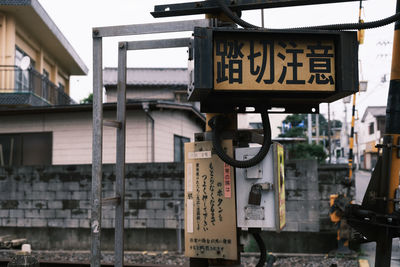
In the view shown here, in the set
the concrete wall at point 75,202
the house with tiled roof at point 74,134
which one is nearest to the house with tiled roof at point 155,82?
the house with tiled roof at point 74,134

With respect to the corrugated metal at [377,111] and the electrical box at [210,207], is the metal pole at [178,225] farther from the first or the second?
the corrugated metal at [377,111]

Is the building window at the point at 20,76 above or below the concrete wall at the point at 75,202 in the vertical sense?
above

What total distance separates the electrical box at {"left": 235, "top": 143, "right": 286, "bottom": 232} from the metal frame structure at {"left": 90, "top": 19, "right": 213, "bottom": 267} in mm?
1267

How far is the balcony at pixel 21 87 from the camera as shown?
1532 cm

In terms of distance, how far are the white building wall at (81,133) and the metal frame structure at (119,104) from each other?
30.0 ft

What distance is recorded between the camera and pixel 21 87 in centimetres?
1672

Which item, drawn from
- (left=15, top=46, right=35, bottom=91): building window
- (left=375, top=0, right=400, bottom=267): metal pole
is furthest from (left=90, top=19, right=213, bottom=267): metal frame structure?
(left=15, top=46, right=35, bottom=91): building window

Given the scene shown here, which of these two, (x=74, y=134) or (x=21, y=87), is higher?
(x=21, y=87)

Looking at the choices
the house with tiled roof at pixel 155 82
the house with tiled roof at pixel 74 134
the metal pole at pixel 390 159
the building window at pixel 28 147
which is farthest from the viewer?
the house with tiled roof at pixel 155 82

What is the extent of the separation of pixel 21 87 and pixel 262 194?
52.4 feet

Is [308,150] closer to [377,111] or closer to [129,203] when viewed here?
[129,203]

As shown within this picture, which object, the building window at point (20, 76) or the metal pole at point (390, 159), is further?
the building window at point (20, 76)

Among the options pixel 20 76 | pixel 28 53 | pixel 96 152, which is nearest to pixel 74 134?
pixel 20 76

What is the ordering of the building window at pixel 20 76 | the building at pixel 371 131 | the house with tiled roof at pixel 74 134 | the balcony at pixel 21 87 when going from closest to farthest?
the house with tiled roof at pixel 74 134
the balcony at pixel 21 87
the building window at pixel 20 76
the building at pixel 371 131
